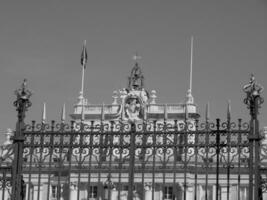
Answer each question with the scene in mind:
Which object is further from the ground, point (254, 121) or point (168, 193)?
point (168, 193)

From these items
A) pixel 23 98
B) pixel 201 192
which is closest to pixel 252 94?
pixel 23 98

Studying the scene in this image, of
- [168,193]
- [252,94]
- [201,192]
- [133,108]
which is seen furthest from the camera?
[133,108]

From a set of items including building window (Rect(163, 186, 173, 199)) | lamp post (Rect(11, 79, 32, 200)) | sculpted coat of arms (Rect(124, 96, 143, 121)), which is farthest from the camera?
sculpted coat of arms (Rect(124, 96, 143, 121))

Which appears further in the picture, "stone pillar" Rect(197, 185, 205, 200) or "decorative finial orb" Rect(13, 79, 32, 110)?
"stone pillar" Rect(197, 185, 205, 200)

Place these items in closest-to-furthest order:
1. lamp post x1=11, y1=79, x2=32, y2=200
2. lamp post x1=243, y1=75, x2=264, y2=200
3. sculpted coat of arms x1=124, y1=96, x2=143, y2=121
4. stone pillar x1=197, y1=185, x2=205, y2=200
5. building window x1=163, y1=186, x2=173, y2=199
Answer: lamp post x1=243, y1=75, x2=264, y2=200 < lamp post x1=11, y1=79, x2=32, y2=200 < stone pillar x1=197, y1=185, x2=205, y2=200 < building window x1=163, y1=186, x2=173, y2=199 < sculpted coat of arms x1=124, y1=96, x2=143, y2=121

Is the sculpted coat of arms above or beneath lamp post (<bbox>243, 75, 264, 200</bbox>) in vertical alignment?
above

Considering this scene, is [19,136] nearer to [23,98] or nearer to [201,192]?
[23,98]

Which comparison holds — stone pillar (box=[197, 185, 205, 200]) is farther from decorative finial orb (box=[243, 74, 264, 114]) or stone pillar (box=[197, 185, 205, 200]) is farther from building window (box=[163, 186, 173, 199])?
decorative finial orb (box=[243, 74, 264, 114])

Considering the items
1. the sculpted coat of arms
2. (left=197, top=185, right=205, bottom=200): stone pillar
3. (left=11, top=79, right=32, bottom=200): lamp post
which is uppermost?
the sculpted coat of arms

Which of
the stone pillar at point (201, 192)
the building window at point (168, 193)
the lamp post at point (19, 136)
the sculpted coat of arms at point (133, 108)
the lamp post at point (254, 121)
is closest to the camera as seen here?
the lamp post at point (254, 121)

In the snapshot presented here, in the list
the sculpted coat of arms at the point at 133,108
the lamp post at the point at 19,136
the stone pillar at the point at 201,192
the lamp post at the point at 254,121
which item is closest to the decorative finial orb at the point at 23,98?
the lamp post at the point at 19,136

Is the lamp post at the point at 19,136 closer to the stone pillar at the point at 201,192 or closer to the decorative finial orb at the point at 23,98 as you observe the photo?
the decorative finial orb at the point at 23,98

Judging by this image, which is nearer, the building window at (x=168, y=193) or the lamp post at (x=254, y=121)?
the lamp post at (x=254, y=121)

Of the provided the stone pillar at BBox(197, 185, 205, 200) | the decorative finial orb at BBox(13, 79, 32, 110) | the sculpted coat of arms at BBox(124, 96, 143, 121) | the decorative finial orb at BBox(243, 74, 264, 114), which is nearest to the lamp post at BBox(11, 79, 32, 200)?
the decorative finial orb at BBox(13, 79, 32, 110)
